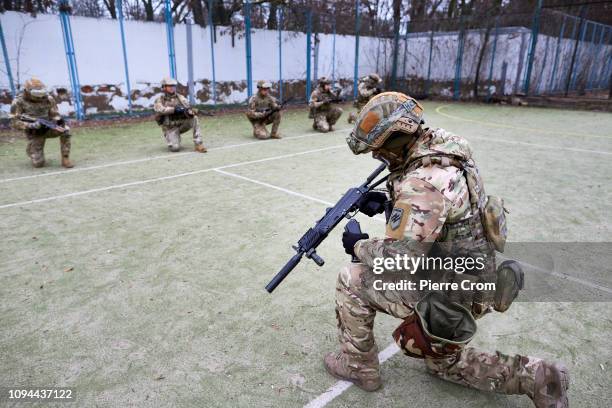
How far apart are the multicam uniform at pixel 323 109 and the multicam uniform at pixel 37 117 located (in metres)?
5.64

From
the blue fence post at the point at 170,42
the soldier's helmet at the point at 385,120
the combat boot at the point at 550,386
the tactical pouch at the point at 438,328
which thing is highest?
the blue fence post at the point at 170,42

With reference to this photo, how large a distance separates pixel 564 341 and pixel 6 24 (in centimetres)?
1284

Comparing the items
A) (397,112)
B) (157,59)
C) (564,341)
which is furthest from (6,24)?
(564,341)

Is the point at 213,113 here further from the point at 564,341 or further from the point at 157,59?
the point at 564,341

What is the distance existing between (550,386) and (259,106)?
28.2ft

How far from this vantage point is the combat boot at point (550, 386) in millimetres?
1926

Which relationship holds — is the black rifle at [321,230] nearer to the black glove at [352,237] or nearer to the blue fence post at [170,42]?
the black glove at [352,237]

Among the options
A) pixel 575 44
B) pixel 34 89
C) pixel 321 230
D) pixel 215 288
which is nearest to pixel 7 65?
pixel 34 89

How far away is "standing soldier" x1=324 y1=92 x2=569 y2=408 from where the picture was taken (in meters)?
1.82

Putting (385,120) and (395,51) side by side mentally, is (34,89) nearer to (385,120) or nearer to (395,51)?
(385,120)

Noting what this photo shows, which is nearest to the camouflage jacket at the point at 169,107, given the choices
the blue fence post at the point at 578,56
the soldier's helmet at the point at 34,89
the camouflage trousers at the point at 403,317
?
the soldier's helmet at the point at 34,89

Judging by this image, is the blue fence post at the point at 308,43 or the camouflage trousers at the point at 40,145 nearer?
the camouflage trousers at the point at 40,145

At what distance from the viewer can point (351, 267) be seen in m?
2.17

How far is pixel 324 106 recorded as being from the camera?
10.5 m
